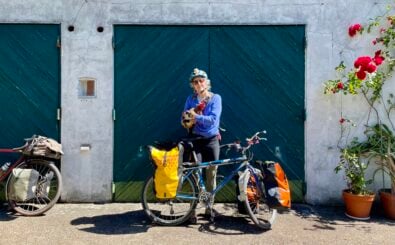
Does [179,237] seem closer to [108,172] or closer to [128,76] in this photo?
[108,172]

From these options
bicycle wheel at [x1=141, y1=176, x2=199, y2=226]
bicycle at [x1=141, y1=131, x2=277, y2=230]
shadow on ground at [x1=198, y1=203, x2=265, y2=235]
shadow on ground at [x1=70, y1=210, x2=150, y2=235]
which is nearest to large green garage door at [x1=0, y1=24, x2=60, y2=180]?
shadow on ground at [x1=70, y1=210, x2=150, y2=235]

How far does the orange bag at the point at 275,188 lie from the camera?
4301 millimetres

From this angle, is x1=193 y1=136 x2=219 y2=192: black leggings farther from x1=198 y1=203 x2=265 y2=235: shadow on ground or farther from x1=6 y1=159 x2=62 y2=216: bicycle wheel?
x1=6 y1=159 x2=62 y2=216: bicycle wheel

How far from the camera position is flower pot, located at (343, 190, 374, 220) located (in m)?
4.80

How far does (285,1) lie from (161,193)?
10.7ft

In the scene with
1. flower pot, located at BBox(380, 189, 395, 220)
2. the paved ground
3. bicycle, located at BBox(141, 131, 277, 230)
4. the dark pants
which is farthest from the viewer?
flower pot, located at BBox(380, 189, 395, 220)

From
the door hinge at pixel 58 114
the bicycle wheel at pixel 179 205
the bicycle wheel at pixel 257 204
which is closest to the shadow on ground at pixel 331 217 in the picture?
the bicycle wheel at pixel 257 204

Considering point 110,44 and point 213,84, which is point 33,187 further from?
point 213,84

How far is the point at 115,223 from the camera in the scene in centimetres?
459

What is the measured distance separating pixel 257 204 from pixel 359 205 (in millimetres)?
1410

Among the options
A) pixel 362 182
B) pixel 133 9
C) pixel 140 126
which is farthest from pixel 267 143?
Answer: pixel 133 9

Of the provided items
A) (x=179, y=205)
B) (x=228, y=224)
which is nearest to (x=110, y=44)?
(x=179, y=205)

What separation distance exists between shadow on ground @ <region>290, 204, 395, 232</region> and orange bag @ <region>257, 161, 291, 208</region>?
1.92ft

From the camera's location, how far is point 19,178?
189 inches
